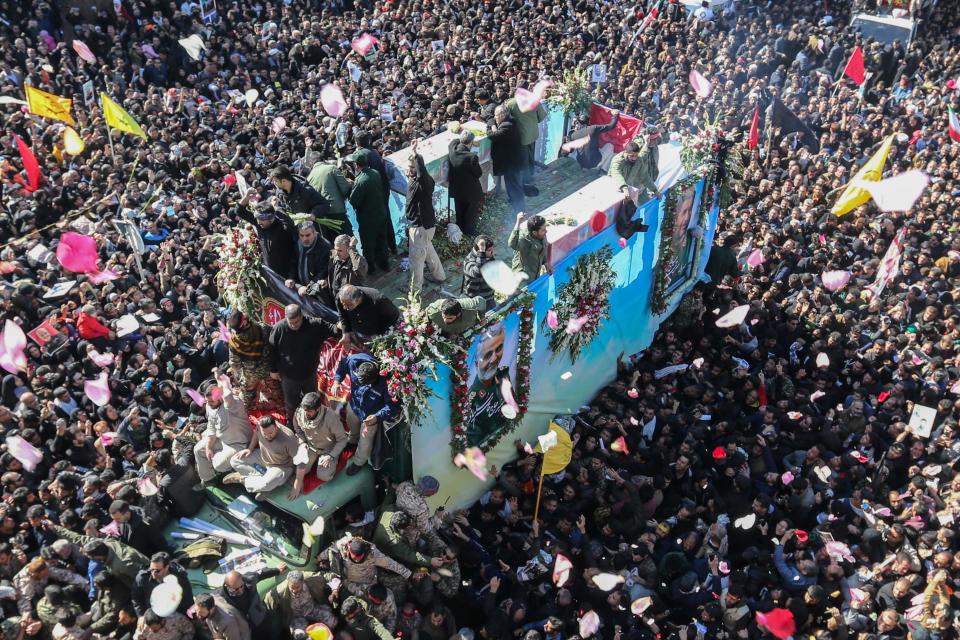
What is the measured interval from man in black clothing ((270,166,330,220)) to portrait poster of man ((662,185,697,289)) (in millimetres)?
5125

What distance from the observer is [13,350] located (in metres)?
10.5

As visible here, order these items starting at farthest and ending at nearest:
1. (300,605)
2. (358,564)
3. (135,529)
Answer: (135,529)
(358,564)
(300,605)

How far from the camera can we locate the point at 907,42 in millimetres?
21000

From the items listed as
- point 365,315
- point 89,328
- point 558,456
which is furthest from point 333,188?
point 558,456

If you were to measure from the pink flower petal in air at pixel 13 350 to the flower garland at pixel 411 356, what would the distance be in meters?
5.37

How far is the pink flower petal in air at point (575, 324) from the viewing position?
10.5m

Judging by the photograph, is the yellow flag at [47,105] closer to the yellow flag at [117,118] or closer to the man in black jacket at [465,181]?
the yellow flag at [117,118]

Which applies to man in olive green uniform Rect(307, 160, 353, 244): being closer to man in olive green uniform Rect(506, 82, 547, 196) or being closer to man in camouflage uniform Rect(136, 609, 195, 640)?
man in olive green uniform Rect(506, 82, 547, 196)

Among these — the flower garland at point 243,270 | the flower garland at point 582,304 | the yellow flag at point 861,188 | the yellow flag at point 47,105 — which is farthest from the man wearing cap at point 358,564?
the yellow flag at point 47,105

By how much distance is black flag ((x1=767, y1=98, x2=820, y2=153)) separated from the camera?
54.1ft

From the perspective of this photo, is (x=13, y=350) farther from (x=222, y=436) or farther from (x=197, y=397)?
(x=222, y=436)

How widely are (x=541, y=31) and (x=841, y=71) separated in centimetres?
768

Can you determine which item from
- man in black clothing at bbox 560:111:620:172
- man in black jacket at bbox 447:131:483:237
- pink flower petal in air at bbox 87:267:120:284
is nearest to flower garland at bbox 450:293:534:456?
man in black jacket at bbox 447:131:483:237

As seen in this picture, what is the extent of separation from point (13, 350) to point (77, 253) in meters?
1.98
